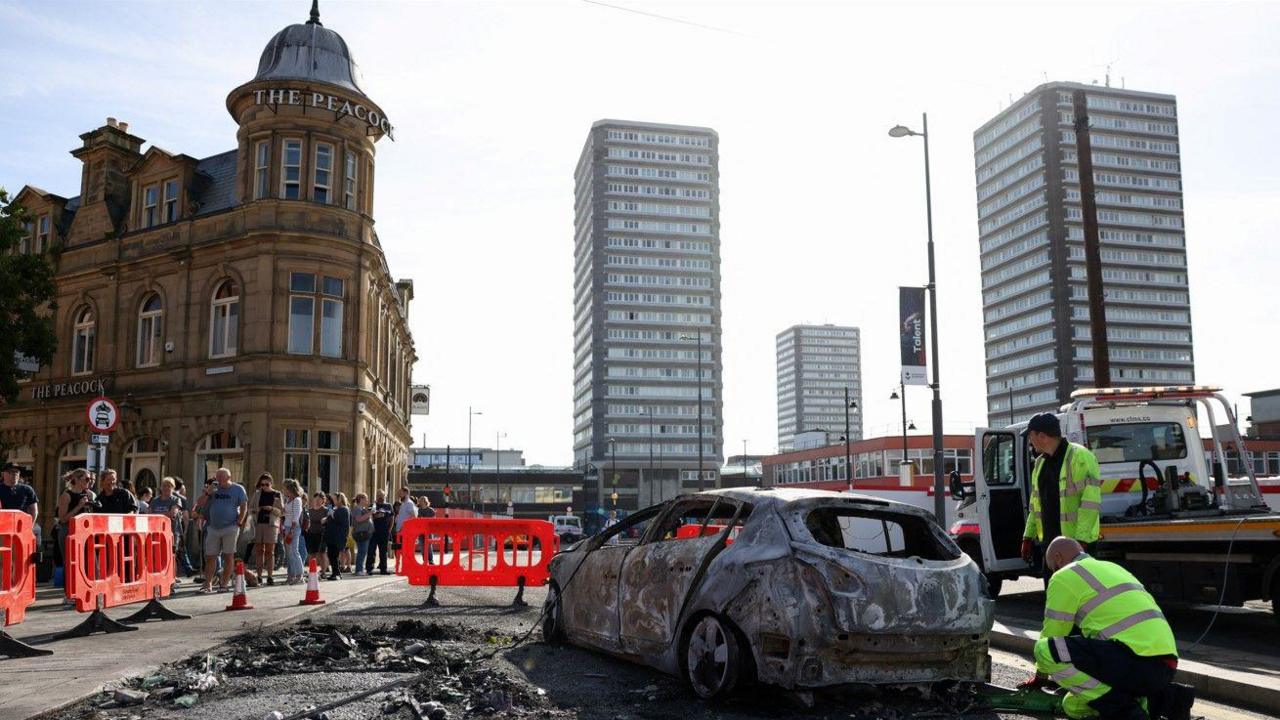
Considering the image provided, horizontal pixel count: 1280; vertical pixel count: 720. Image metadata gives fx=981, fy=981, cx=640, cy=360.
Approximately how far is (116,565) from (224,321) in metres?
18.6

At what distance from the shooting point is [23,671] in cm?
729

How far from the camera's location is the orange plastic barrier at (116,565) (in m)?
9.12

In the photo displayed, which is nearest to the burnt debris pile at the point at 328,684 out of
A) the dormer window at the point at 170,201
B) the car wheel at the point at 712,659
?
the car wheel at the point at 712,659

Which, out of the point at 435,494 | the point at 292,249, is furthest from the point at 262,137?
the point at 435,494

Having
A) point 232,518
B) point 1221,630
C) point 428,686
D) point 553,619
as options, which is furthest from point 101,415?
point 1221,630

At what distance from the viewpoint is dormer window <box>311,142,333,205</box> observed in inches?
1070

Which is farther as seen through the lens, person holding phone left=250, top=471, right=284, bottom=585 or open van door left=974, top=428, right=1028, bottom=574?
person holding phone left=250, top=471, right=284, bottom=585

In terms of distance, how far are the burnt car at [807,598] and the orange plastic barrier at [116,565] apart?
18.0ft

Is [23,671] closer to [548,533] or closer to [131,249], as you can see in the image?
[548,533]

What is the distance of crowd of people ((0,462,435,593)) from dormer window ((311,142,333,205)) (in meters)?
9.55

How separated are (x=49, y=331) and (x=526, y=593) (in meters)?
18.4

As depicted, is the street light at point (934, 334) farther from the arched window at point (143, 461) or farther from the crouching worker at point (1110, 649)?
the arched window at point (143, 461)

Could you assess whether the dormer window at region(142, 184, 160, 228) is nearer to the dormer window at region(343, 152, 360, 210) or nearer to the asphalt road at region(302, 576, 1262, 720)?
the dormer window at region(343, 152, 360, 210)

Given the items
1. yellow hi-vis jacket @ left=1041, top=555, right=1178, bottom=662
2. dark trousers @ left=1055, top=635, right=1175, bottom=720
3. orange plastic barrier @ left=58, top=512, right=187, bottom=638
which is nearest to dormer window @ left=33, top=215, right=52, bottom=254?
orange plastic barrier @ left=58, top=512, right=187, bottom=638
